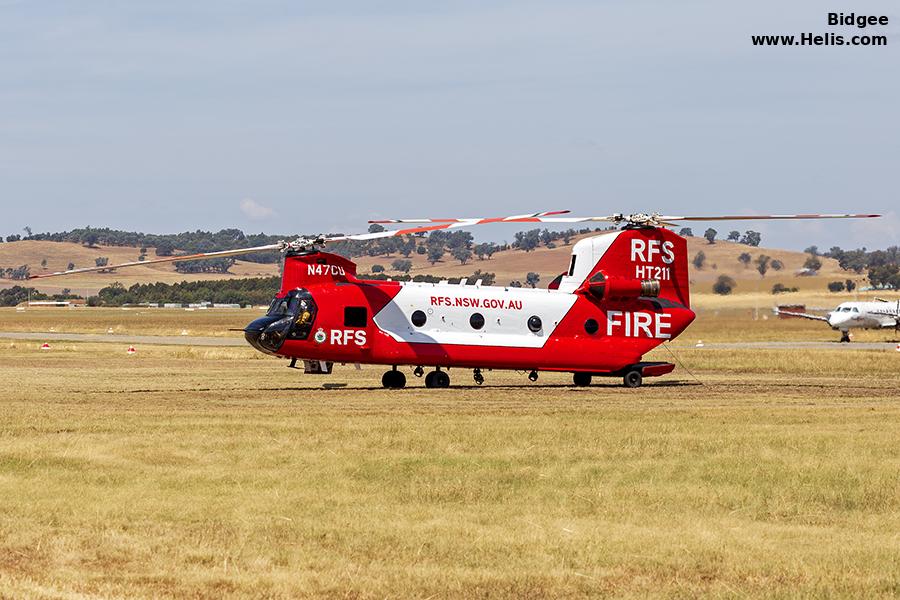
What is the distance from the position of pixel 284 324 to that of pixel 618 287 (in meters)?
9.59

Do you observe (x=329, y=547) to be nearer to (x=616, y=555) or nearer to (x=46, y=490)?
(x=616, y=555)

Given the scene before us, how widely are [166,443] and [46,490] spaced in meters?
4.06

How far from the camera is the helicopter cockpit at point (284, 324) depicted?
34.6 meters

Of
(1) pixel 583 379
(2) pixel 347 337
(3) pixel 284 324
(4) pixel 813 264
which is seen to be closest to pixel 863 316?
(4) pixel 813 264

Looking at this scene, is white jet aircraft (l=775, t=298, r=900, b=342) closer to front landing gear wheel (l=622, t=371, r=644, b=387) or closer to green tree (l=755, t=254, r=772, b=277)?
green tree (l=755, t=254, r=772, b=277)

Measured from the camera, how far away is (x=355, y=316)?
3556 centimetres

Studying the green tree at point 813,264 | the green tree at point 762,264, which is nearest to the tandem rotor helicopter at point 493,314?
the green tree at point 762,264

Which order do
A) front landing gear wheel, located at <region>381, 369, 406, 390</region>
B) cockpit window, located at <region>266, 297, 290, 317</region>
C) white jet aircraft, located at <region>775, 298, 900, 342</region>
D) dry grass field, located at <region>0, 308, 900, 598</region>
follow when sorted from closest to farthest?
dry grass field, located at <region>0, 308, 900, 598</region>
cockpit window, located at <region>266, 297, 290, 317</region>
front landing gear wheel, located at <region>381, 369, 406, 390</region>
white jet aircraft, located at <region>775, 298, 900, 342</region>

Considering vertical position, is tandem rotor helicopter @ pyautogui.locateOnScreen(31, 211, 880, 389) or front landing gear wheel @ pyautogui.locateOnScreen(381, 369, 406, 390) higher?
tandem rotor helicopter @ pyautogui.locateOnScreen(31, 211, 880, 389)

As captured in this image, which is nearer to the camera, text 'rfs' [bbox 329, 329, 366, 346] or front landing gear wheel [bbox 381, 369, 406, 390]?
text 'rfs' [bbox 329, 329, 366, 346]

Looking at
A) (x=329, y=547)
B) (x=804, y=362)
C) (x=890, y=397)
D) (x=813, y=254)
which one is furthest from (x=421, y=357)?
(x=813, y=254)

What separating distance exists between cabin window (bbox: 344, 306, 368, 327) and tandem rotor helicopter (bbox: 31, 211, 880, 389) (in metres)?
0.03

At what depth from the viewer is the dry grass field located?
1198cm

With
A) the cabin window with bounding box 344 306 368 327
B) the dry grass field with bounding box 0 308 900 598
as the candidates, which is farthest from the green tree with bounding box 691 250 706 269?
the dry grass field with bounding box 0 308 900 598
